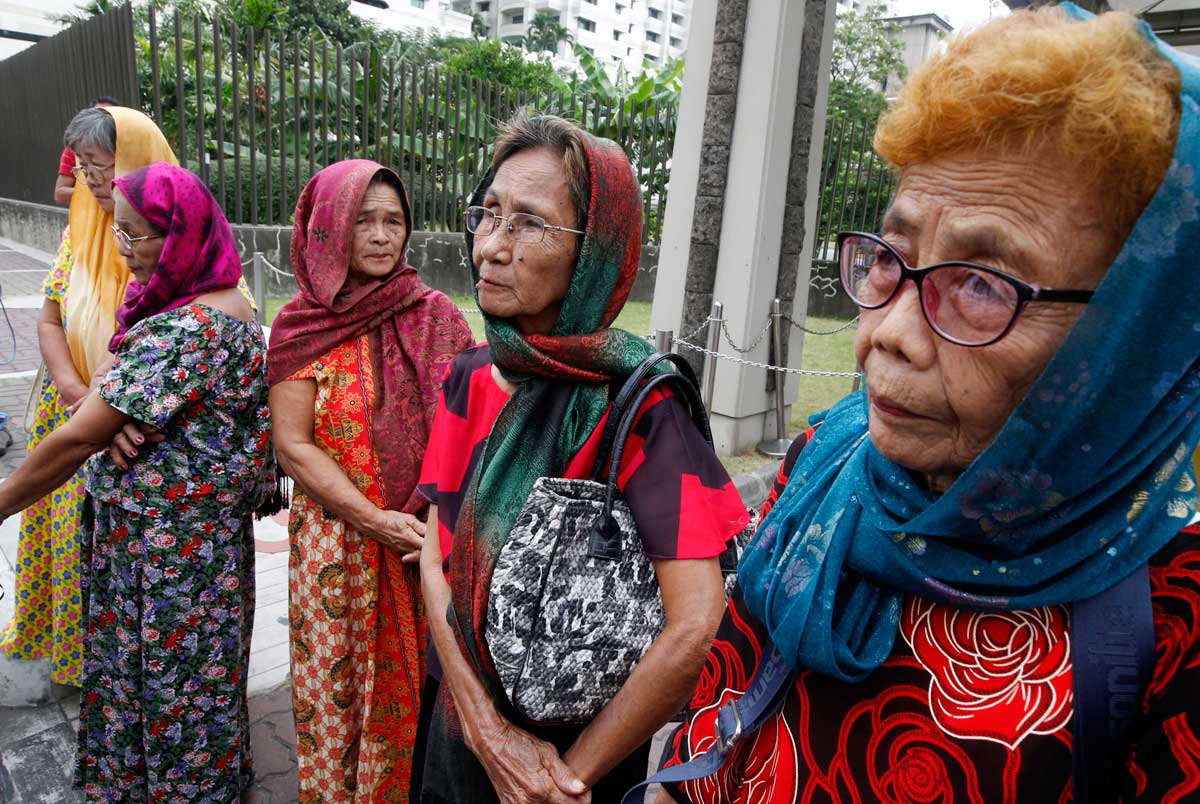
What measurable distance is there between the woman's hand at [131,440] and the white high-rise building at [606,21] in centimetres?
8313

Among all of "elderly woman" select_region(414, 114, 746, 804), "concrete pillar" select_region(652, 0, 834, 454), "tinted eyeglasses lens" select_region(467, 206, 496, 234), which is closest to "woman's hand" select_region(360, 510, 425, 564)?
"elderly woman" select_region(414, 114, 746, 804)

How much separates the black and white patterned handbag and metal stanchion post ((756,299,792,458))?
498 centimetres

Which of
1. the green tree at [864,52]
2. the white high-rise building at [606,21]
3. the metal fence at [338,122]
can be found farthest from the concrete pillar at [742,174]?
the white high-rise building at [606,21]

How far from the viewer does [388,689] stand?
8.04 feet

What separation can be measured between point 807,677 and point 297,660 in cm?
187

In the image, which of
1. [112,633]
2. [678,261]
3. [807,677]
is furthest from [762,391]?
[807,677]

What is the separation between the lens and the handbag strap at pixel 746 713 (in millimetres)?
1133

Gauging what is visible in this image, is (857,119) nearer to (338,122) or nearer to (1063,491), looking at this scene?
(338,122)

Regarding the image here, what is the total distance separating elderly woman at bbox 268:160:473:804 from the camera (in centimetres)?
238

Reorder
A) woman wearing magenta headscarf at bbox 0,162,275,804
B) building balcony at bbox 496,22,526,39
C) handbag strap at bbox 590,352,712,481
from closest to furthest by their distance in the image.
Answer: handbag strap at bbox 590,352,712,481
woman wearing magenta headscarf at bbox 0,162,275,804
building balcony at bbox 496,22,526,39

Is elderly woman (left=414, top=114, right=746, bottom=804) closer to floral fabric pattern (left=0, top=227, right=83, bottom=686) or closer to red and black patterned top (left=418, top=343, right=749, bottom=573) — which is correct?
red and black patterned top (left=418, top=343, right=749, bottom=573)

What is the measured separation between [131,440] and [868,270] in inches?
83.8

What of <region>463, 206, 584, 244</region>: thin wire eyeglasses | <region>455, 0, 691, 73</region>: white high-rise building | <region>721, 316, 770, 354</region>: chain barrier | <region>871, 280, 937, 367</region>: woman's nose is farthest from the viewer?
<region>455, 0, 691, 73</region>: white high-rise building

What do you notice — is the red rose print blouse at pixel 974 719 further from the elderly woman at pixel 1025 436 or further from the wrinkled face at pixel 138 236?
the wrinkled face at pixel 138 236
